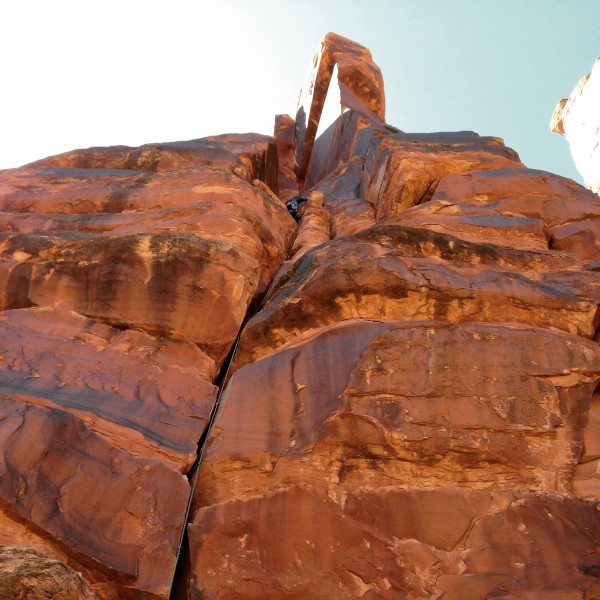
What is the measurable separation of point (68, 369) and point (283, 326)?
2.55m

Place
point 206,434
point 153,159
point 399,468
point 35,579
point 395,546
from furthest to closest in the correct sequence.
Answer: point 153,159
point 206,434
point 399,468
point 395,546
point 35,579

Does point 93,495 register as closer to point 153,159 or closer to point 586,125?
point 153,159

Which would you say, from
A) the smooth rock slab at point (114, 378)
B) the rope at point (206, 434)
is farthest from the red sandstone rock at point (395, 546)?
the smooth rock slab at point (114, 378)

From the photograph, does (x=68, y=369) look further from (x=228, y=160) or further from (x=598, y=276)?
(x=228, y=160)

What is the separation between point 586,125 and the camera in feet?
111

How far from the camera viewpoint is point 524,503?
Answer: 543cm

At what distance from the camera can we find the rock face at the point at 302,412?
5164 millimetres

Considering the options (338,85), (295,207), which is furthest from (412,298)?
(338,85)

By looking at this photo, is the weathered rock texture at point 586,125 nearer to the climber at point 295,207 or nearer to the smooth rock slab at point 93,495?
the climber at point 295,207

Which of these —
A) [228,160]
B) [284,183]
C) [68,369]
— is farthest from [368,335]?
[284,183]

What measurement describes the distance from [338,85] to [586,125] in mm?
16562

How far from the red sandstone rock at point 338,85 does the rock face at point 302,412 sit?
15610 millimetres

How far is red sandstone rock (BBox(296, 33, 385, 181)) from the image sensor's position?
24.7 metres

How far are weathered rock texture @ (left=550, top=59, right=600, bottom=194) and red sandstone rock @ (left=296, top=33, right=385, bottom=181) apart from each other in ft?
42.5
